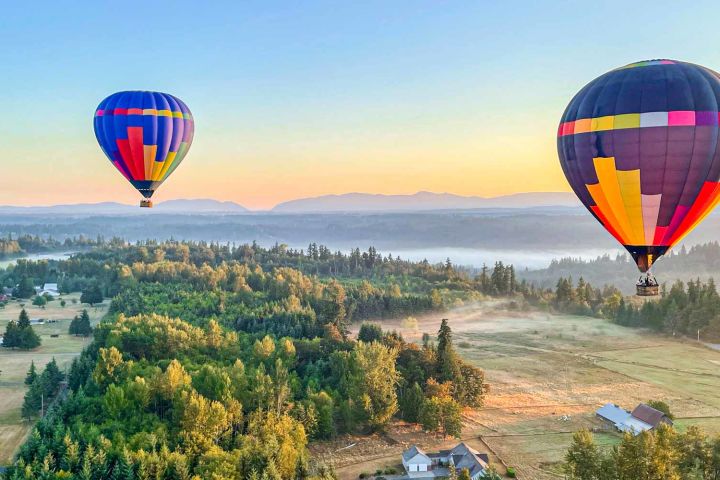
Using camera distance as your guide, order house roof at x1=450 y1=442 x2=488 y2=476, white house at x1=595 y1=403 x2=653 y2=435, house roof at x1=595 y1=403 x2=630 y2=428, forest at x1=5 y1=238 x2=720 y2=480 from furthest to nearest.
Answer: house roof at x1=595 y1=403 x2=630 y2=428, white house at x1=595 y1=403 x2=653 y2=435, house roof at x1=450 y1=442 x2=488 y2=476, forest at x1=5 y1=238 x2=720 y2=480

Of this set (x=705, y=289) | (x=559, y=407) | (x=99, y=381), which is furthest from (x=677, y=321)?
(x=99, y=381)

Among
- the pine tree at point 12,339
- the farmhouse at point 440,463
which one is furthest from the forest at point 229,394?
the pine tree at point 12,339

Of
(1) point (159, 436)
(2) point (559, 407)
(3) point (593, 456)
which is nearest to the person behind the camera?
(3) point (593, 456)

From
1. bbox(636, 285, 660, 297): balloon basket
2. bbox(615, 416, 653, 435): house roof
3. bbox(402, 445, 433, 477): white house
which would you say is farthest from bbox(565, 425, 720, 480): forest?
bbox(615, 416, 653, 435): house roof

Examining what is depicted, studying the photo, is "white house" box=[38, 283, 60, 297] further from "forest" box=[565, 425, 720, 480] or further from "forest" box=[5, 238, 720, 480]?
"forest" box=[565, 425, 720, 480]

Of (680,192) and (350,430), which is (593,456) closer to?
(680,192)

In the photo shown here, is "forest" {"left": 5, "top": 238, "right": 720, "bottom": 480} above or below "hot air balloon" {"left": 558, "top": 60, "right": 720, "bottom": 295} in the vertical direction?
below

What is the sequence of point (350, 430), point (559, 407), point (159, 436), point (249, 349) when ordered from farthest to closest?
1. point (249, 349)
2. point (559, 407)
3. point (350, 430)
4. point (159, 436)
